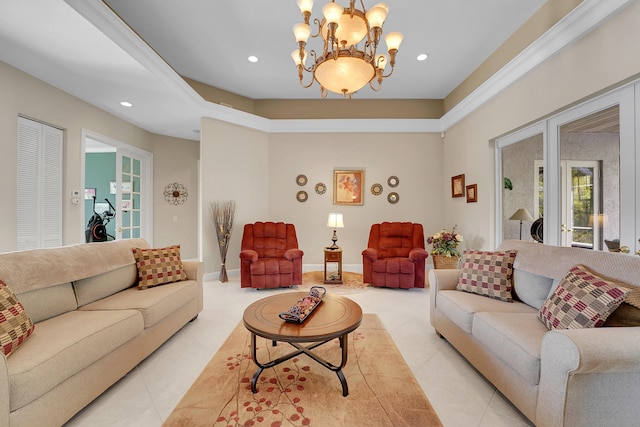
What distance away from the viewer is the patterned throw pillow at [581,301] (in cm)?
140

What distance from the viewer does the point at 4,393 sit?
1.16 m

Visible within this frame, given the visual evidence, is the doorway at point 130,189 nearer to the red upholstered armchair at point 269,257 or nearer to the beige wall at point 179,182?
the beige wall at point 179,182

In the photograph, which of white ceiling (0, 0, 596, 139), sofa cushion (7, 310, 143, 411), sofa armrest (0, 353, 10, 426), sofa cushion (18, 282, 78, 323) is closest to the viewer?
sofa armrest (0, 353, 10, 426)

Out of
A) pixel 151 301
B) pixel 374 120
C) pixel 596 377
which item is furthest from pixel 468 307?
pixel 374 120

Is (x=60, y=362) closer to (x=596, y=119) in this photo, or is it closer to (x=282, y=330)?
(x=282, y=330)

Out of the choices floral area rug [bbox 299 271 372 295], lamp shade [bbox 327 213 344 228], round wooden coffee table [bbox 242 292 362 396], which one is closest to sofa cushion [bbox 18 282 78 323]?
round wooden coffee table [bbox 242 292 362 396]

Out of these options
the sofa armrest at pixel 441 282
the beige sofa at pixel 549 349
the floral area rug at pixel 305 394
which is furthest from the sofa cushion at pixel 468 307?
the floral area rug at pixel 305 394

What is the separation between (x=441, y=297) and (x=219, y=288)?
3190 mm

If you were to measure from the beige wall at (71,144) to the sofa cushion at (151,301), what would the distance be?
1.89m

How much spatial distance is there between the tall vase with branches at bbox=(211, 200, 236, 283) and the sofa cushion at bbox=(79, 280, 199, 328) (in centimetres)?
184

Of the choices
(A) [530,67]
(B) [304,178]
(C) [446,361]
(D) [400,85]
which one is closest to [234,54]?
(B) [304,178]

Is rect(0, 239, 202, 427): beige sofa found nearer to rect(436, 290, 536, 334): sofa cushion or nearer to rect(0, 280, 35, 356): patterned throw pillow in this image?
rect(0, 280, 35, 356): patterned throw pillow

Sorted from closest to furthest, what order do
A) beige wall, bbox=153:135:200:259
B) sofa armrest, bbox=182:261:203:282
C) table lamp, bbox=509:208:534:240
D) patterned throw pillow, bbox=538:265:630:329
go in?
patterned throw pillow, bbox=538:265:630:329
sofa armrest, bbox=182:261:203:282
table lamp, bbox=509:208:534:240
beige wall, bbox=153:135:200:259

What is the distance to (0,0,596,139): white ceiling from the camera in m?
2.46
